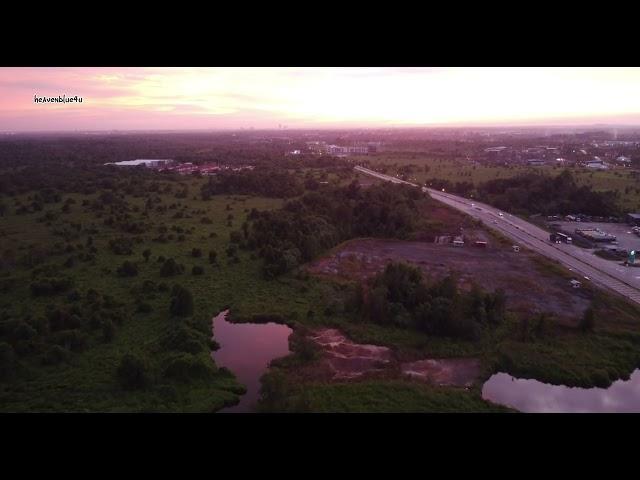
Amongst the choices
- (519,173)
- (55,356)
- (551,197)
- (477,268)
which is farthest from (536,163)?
(55,356)

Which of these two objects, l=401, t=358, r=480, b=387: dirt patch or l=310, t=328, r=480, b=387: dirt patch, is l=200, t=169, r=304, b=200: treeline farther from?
l=401, t=358, r=480, b=387: dirt patch

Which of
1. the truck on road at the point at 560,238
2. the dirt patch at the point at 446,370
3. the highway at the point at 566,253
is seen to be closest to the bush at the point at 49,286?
the dirt patch at the point at 446,370

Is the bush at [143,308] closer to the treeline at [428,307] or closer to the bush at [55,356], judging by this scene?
the bush at [55,356]

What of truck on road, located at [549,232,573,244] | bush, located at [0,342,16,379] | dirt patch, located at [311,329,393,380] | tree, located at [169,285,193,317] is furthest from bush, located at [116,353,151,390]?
truck on road, located at [549,232,573,244]

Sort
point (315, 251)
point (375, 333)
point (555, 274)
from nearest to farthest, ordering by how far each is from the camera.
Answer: point (375, 333)
point (555, 274)
point (315, 251)

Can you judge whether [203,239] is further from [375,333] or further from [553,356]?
[553,356]
